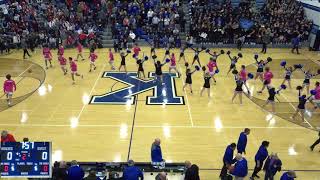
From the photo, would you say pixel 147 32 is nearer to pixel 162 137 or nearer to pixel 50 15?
pixel 50 15

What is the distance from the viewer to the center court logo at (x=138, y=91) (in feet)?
62.4

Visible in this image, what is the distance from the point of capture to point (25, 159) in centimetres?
958

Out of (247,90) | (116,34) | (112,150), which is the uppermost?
(116,34)

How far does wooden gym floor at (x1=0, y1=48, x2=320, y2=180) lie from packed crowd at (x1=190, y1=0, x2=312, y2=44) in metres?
9.05

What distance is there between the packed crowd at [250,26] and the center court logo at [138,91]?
9340 mm

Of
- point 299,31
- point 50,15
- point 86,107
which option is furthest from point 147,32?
point 86,107

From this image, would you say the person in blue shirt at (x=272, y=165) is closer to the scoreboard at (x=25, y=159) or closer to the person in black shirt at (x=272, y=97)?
the person in black shirt at (x=272, y=97)

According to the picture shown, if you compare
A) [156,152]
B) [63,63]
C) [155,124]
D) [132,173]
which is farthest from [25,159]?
[63,63]

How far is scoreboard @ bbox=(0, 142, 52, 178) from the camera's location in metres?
9.55

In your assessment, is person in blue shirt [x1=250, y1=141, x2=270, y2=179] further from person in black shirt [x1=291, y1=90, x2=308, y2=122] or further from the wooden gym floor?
person in black shirt [x1=291, y1=90, x2=308, y2=122]

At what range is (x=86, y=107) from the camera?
18.1 meters

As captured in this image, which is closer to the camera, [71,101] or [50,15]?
[71,101]

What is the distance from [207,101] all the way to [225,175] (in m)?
7.58

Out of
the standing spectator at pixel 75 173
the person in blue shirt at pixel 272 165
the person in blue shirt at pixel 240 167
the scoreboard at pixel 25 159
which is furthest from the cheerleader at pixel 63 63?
the person in blue shirt at pixel 272 165
